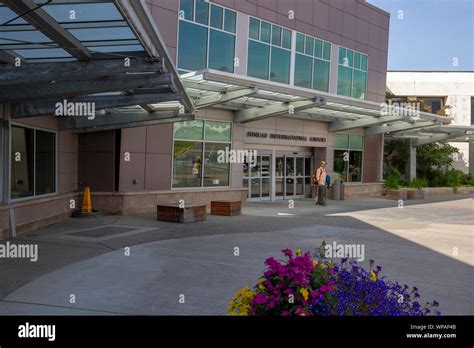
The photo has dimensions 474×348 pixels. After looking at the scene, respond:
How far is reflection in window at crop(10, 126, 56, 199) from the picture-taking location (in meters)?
12.0

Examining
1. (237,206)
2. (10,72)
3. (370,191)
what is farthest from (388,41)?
(10,72)

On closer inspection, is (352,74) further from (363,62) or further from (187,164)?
(187,164)

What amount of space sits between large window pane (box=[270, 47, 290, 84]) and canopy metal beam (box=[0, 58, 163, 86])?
496 inches


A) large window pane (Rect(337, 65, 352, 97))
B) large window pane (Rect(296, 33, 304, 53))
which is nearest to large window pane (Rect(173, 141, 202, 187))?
large window pane (Rect(296, 33, 304, 53))

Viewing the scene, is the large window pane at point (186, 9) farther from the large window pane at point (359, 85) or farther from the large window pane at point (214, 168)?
the large window pane at point (359, 85)

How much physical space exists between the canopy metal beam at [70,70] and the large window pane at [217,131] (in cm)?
993

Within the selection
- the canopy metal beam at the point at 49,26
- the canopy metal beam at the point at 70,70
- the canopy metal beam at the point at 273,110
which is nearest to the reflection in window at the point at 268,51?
the canopy metal beam at the point at 273,110

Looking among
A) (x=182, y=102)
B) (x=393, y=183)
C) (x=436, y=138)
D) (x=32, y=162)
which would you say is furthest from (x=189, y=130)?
(x=436, y=138)

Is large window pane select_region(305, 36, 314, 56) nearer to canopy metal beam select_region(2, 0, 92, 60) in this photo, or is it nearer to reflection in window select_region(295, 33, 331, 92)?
reflection in window select_region(295, 33, 331, 92)

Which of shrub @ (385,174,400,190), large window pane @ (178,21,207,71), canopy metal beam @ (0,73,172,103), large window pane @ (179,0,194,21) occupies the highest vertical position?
large window pane @ (179,0,194,21)

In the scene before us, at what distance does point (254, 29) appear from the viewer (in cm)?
2008

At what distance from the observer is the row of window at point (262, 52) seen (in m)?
17.6

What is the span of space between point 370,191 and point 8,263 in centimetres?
2179

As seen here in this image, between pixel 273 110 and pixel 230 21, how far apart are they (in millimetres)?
3678
